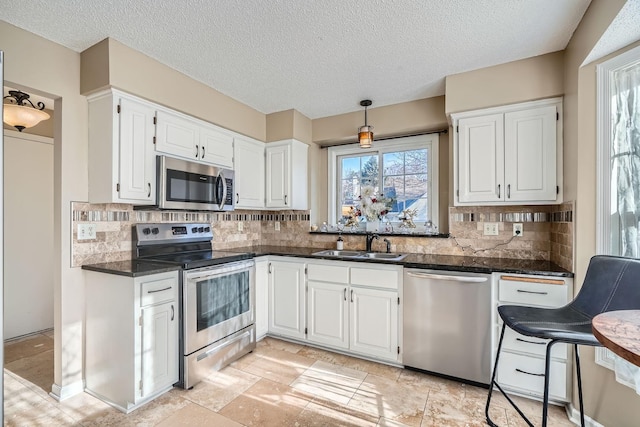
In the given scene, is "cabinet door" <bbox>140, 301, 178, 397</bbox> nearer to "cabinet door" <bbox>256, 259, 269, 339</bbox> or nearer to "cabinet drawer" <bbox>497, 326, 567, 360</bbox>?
"cabinet door" <bbox>256, 259, 269, 339</bbox>

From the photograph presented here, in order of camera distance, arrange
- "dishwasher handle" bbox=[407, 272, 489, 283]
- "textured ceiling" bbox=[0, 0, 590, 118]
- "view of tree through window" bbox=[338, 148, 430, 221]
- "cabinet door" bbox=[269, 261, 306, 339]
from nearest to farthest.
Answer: "textured ceiling" bbox=[0, 0, 590, 118], "dishwasher handle" bbox=[407, 272, 489, 283], "cabinet door" bbox=[269, 261, 306, 339], "view of tree through window" bbox=[338, 148, 430, 221]

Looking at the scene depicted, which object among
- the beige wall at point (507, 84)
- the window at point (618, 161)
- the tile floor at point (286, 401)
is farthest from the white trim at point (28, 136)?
the window at point (618, 161)

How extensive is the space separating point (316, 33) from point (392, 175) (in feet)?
5.98

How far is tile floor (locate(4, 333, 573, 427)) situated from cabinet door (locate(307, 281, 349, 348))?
0.24 m

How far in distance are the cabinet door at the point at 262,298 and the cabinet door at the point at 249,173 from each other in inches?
27.6

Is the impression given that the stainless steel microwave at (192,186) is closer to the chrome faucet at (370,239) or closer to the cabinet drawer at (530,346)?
the chrome faucet at (370,239)

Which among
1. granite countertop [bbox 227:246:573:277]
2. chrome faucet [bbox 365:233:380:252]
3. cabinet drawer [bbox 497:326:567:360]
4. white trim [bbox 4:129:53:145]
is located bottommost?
cabinet drawer [bbox 497:326:567:360]

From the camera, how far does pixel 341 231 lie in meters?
3.50

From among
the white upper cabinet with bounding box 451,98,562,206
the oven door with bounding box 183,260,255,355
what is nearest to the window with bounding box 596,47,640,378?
the white upper cabinet with bounding box 451,98,562,206

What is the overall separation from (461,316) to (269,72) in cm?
242

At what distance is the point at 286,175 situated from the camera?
345 cm

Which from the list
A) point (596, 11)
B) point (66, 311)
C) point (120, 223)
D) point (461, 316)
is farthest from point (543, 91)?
point (66, 311)

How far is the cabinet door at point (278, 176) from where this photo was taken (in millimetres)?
3441

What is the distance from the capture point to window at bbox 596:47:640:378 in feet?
5.33
